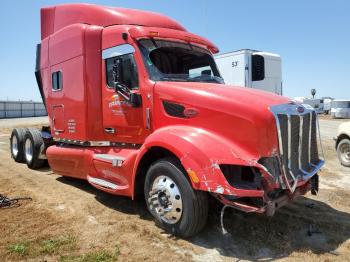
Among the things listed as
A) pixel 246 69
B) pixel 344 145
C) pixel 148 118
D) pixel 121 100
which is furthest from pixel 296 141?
pixel 246 69

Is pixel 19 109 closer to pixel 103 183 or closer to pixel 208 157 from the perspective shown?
pixel 103 183

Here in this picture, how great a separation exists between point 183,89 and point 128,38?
4.53 ft

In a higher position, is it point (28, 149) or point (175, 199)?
point (28, 149)

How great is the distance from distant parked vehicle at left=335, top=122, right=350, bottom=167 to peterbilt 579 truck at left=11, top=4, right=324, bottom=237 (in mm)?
4893

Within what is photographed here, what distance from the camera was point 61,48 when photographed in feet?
23.3

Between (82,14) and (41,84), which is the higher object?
(82,14)

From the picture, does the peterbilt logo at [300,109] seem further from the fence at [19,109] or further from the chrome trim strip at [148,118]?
the fence at [19,109]

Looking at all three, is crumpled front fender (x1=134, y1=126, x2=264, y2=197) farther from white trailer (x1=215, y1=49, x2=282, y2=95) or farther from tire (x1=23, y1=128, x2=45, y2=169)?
white trailer (x1=215, y1=49, x2=282, y2=95)

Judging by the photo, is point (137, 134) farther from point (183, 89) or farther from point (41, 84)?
point (41, 84)

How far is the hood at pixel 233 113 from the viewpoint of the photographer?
167 inches

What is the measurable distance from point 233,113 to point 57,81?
4.36 m

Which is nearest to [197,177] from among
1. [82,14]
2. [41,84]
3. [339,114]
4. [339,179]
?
[82,14]

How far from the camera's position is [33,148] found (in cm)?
898

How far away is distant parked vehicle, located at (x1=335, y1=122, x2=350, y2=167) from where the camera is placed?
979cm
